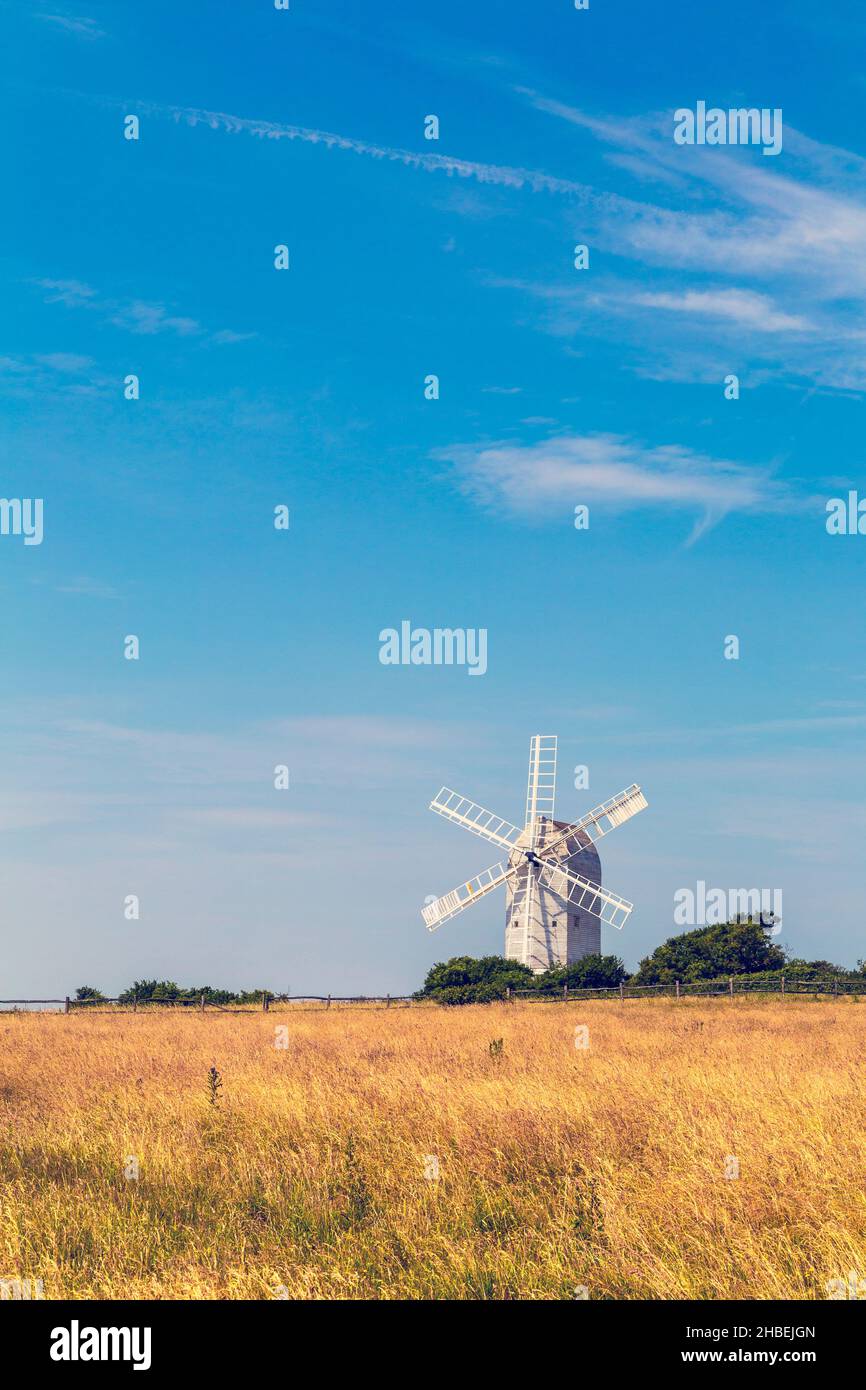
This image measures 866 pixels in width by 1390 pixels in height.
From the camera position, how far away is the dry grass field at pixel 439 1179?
26.3ft

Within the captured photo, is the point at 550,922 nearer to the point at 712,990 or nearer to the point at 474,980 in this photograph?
the point at 474,980

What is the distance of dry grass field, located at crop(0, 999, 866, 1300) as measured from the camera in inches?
316

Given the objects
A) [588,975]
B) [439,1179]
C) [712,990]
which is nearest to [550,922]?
[588,975]

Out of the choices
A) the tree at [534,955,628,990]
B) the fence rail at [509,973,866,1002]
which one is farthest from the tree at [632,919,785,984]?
the fence rail at [509,973,866,1002]

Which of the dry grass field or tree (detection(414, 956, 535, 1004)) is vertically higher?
the dry grass field

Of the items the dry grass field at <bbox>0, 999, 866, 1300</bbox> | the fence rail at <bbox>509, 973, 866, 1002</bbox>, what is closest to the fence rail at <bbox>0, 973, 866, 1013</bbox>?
the fence rail at <bbox>509, 973, 866, 1002</bbox>

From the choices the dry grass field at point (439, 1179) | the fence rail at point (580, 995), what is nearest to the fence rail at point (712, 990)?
the fence rail at point (580, 995)

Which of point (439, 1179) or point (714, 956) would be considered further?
point (714, 956)

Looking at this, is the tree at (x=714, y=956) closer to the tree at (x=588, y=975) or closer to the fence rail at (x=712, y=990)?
the tree at (x=588, y=975)

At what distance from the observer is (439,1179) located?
1050 cm

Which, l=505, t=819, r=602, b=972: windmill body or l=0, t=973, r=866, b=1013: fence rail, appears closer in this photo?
l=0, t=973, r=866, b=1013: fence rail

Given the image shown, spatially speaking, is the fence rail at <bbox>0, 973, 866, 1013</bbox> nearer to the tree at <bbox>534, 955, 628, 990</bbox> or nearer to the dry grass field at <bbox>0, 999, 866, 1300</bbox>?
the tree at <bbox>534, 955, 628, 990</bbox>
